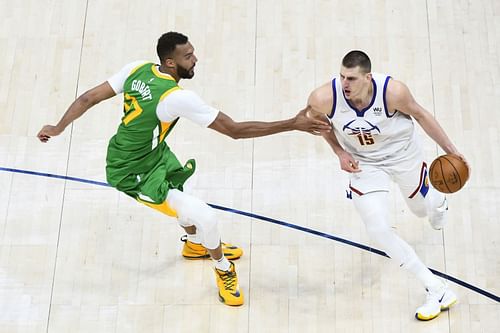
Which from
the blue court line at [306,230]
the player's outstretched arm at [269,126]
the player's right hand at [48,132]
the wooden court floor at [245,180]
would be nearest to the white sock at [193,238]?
the wooden court floor at [245,180]

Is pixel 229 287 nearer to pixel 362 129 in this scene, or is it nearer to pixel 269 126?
pixel 269 126

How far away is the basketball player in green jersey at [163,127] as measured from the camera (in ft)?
15.5

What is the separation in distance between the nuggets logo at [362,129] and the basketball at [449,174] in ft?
1.46

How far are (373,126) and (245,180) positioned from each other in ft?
5.20

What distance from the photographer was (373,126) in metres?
4.80

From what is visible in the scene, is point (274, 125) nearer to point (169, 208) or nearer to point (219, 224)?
point (169, 208)

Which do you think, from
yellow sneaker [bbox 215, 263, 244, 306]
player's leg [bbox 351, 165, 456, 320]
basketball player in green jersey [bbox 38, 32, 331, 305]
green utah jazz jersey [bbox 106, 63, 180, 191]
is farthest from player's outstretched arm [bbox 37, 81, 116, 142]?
player's leg [bbox 351, 165, 456, 320]

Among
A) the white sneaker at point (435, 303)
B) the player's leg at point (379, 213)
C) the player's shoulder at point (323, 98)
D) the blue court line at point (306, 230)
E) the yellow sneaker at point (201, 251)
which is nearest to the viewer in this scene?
the player's shoulder at point (323, 98)

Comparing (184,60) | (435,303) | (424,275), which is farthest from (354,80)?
(435,303)

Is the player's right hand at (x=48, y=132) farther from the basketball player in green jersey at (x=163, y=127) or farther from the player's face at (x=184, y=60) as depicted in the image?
the player's face at (x=184, y=60)

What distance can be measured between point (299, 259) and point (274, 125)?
1335mm

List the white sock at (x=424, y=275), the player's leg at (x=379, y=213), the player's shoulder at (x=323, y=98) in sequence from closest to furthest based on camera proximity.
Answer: the player's shoulder at (x=323, y=98) < the player's leg at (x=379, y=213) < the white sock at (x=424, y=275)

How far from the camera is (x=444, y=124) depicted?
6320 millimetres

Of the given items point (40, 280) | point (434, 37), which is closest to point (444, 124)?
point (434, 37)
